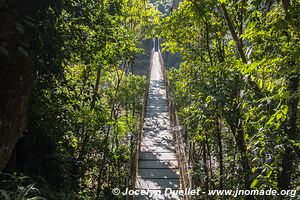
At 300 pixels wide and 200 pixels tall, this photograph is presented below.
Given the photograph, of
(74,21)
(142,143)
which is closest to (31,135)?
(74,21)

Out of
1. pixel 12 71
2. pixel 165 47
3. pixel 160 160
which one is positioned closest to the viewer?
pixel 12 71

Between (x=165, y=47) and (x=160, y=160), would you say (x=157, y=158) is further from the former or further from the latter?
(x=165, y=47)

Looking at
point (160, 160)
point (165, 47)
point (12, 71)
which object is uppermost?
point (165, 47)

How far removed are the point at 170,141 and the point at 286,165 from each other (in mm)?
3278

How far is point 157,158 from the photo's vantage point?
14.2ft

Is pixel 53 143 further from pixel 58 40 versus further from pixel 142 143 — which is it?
pixel 142 143

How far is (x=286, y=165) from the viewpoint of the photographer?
1.80m

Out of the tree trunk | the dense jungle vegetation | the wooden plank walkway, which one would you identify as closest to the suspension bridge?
the wooden plank walkway

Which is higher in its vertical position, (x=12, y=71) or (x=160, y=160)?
(x=12, y=71)

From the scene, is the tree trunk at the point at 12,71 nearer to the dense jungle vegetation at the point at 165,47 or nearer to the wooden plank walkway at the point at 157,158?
the dense jungle vegetation at the point at 165,47

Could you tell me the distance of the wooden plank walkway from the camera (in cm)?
359

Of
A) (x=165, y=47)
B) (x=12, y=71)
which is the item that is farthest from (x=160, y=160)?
(x=12, y=71)

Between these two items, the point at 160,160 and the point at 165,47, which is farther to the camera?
the point at 160,160

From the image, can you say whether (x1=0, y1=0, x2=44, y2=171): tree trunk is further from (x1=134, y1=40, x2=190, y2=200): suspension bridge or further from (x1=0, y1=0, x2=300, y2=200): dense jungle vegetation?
(x1=134, y1=40, x2=190, y2=200): suspension bridge
